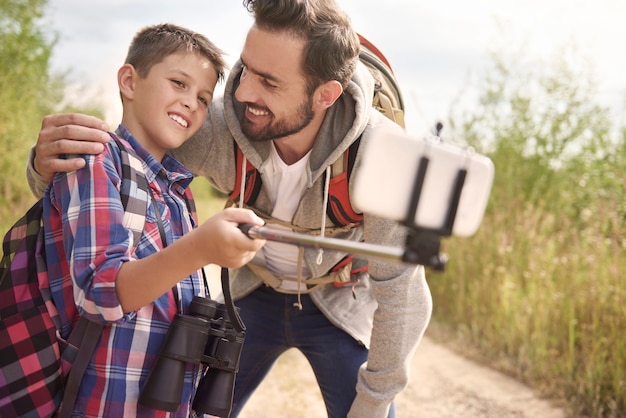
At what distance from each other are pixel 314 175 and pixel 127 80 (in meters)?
0.74

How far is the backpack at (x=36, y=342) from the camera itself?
5.19 feet

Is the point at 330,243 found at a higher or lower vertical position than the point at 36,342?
higher

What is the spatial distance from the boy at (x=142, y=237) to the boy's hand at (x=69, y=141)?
3 centimetres

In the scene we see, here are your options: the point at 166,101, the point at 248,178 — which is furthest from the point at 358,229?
the point at 166,101

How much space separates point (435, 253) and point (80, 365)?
3.11ft

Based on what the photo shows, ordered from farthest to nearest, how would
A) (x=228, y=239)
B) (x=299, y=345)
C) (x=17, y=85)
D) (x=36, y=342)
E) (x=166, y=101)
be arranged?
(x=17, y=85) → (x=299, y=345) → (x=166, y=101) → (x=36, y=342) → (x=228, y=239)

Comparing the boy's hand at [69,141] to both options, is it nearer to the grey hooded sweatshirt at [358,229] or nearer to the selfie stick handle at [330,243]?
the grey hooded sweatshirt at [358,229]

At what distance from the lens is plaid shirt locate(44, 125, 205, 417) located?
150 centimetres

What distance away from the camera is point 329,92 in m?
2.42

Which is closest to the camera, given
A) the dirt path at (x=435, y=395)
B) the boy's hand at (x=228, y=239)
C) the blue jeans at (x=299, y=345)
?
the boy's hand at (x=228, y=239)

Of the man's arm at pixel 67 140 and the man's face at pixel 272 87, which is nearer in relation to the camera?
the man's arm at pixel 67 140

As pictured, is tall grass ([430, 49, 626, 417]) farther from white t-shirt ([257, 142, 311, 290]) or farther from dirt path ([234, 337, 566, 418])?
white t-shirt ([257, 142, 311, 290])

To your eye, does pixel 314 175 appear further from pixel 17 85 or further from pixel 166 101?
pixel 17 85

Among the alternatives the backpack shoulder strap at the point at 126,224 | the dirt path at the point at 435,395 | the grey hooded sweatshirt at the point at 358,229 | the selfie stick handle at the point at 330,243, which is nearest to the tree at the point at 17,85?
the dirt path at the point at 435,395
